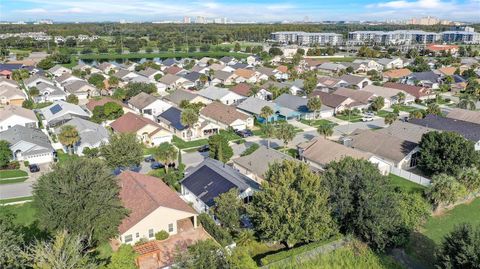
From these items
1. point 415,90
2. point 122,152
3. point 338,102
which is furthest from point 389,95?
point 122,152

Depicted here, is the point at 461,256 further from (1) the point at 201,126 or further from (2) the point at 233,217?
(1) the point at 201,126

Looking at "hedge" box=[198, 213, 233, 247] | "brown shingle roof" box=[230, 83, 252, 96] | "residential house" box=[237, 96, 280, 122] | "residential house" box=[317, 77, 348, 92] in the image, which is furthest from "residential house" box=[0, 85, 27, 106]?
"residential house" box=[317, 77, 348, 92]

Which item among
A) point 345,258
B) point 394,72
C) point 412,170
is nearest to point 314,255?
point 345,258

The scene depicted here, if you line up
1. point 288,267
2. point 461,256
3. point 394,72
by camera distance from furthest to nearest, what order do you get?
point 394,72
point 288,267
point 461,256

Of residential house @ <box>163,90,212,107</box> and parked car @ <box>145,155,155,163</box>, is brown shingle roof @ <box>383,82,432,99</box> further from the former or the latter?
parked car @ <box>145,155,155,163</box>

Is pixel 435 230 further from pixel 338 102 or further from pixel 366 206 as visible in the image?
pixel 338 102
